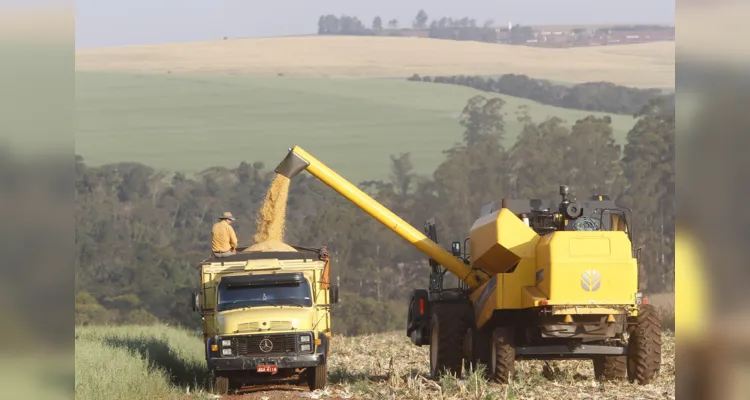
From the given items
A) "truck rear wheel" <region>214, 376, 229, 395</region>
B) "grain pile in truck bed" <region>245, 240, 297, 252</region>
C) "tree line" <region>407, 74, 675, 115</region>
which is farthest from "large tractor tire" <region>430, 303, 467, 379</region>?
"tree line" <region>407, 74, 675, 115</region>

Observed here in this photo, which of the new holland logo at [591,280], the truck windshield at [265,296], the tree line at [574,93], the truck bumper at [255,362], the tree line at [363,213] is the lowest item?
the tree line at [363,213]

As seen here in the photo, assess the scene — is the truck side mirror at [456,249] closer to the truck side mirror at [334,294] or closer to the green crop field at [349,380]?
the green crop field at [349,380]

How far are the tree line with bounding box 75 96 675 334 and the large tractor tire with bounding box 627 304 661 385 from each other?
50.4 m

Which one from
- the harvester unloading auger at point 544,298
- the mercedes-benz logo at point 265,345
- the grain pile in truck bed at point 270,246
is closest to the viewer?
the harvester unloading auger at point 544,298

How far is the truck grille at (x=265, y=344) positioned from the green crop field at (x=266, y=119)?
88395mm

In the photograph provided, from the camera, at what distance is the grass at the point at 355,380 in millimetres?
19062

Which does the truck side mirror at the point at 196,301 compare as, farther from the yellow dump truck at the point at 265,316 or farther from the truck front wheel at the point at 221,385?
the truck front wheel at the point at 221,385

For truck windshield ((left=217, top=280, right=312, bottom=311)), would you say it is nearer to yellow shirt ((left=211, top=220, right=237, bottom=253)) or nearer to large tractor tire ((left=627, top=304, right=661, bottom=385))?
yellow shirt ((left=211, top=220, right=237, bottom=253))

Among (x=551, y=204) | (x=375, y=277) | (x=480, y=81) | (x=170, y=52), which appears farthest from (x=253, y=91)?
(x=551, y=204)

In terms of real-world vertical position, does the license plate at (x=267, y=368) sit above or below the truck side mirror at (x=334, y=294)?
below

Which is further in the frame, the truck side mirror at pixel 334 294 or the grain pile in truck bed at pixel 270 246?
the grain pile in truck bed at pixel 270 246

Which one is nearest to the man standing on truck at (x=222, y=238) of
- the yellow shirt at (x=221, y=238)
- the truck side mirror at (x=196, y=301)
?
the yellow shirt at (x=221, y=238)

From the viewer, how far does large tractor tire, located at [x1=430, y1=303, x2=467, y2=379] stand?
22.4 meters

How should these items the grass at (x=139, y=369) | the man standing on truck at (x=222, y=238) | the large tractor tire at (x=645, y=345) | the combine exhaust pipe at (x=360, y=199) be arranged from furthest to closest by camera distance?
the combine exhaust pipe at (x=360, y=199), the man standing on truck at (x=222, y=238), the large tractor tire at (x=645, y=345), the grass at (x=139, y=369)
